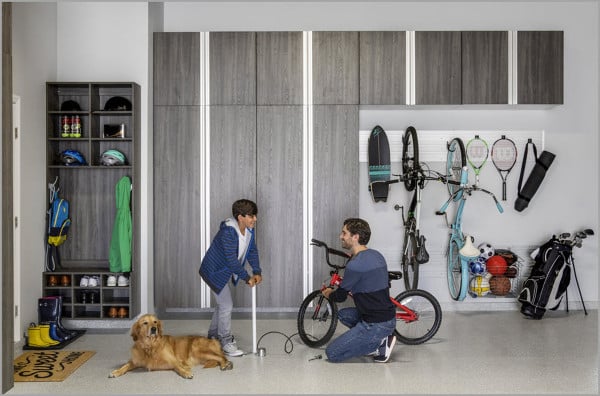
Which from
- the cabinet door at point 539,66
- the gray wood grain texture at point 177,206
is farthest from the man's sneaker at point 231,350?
the cabinet door at point 539,66

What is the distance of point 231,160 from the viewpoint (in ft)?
20.5

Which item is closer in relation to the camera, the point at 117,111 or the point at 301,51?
the point at 117,111

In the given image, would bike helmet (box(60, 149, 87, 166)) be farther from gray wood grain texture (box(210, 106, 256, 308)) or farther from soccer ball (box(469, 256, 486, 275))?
soccer ball (box(469, 256, 486, 275))

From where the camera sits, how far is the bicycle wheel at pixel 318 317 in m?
5.12

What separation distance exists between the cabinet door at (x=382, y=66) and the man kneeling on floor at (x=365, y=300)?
2046mm

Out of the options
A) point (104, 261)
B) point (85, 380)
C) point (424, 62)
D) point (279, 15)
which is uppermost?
point (279, 15)

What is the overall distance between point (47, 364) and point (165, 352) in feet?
3.20

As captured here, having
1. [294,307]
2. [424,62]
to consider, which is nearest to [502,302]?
[294,307]

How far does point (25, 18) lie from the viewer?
17.8 ft

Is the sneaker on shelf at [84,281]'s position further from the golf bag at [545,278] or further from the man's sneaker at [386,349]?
the golf bag at [545,278]

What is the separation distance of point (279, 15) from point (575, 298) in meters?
4.51

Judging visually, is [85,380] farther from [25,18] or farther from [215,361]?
[25,18]

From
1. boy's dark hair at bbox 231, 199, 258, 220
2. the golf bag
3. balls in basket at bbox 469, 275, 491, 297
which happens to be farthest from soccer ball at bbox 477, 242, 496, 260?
boy's dark hair at bbox 231, 199, 258, 220

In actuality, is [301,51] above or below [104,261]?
above
